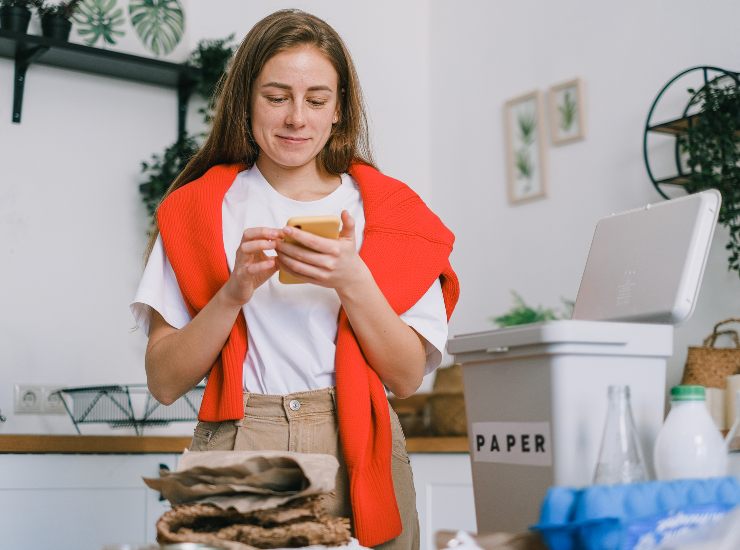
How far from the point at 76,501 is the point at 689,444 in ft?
5.81

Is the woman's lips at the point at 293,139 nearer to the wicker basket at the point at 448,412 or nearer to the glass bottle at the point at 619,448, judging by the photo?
the glass bottle at the point at 619,448

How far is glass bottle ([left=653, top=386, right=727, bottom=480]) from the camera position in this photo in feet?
3.08

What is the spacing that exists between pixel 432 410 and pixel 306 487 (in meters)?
2.21

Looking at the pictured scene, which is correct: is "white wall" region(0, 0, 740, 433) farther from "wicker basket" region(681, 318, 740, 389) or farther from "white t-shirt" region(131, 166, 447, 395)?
"white t-shirt" region(131, 166, 447, 395)

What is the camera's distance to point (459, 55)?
3715mm

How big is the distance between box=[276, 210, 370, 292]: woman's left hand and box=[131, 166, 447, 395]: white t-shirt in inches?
4.6

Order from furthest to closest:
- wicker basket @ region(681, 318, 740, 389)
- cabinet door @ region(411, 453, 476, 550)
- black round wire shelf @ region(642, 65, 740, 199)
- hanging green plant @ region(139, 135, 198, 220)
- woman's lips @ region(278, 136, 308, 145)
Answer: hanging green plant @ region(139, 135, 198, 220) < cabinet door @ region(411, 453, 476, 550) < black round wire shelf @ region(642, 65, 740, 199) < wicker basket @ region(681, 318, 740, 389) < woman's lips @ region(278, 136, 308, 145)

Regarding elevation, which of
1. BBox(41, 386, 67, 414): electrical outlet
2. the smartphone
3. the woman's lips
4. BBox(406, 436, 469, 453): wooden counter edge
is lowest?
BBox(406, 436, 469, 453): wooden counter edge

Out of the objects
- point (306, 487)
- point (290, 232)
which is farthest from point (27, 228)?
point (306, 487)

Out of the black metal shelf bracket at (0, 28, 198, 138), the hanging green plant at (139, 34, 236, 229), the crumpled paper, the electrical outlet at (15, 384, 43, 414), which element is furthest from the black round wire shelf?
the crumpled paper

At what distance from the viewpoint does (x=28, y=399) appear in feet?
9.50

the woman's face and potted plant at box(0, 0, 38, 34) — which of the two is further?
potted plant at box(0, 0, 38, 34)

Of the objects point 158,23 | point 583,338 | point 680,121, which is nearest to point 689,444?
point 583,338

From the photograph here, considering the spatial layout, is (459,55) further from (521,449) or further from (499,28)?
(521,449)
